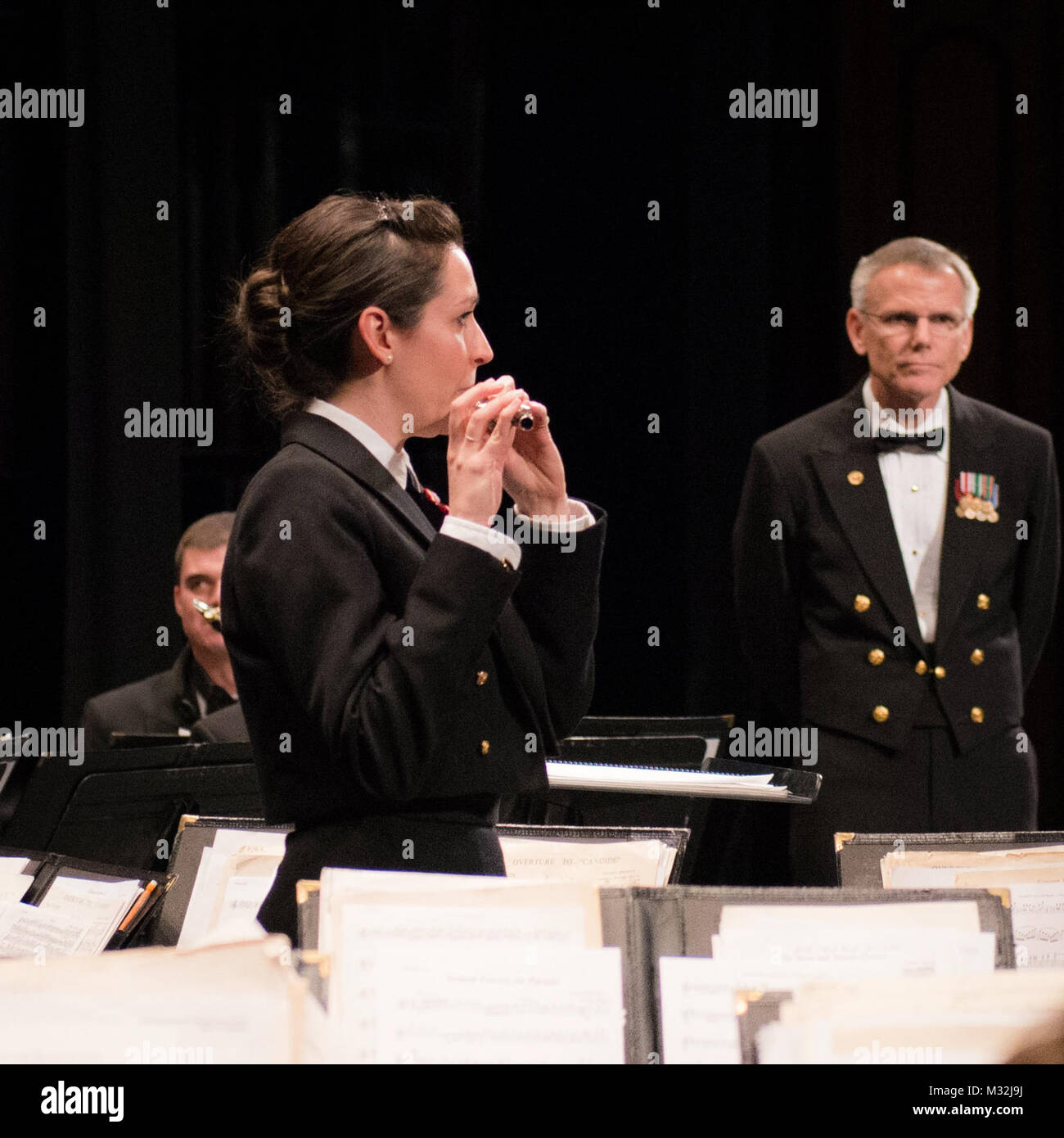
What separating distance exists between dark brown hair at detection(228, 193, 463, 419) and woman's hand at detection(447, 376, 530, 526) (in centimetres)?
13

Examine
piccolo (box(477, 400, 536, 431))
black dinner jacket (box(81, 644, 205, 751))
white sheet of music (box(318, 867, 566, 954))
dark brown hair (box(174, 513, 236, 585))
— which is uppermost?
piccolo (box(477, 400, 536, 431))

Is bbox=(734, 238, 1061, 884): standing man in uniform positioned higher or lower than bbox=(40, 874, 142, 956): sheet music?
higher

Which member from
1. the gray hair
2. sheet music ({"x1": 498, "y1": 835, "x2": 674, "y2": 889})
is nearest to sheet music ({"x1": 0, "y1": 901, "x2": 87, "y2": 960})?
sheet music ({"x1": 498, "y1": 835, "x2": 674, "y2": 889})

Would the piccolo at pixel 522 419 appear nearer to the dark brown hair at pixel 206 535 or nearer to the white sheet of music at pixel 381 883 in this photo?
the white sheet of music at pixel 381 883

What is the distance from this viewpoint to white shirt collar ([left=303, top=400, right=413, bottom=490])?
171 cm

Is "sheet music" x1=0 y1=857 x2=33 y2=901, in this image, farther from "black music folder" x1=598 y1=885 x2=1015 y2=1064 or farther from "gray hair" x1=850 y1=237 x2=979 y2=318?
"gray hair" x1=850 y1=237 x2=979 y2=318

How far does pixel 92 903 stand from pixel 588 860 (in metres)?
0.65

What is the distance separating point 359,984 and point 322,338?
747mm

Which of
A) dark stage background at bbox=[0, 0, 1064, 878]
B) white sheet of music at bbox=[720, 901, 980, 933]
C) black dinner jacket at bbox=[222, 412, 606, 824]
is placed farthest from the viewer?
dark stage background at bbox=[0, 0, 1064, 878]

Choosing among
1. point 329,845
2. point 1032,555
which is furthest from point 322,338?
point 1032,555

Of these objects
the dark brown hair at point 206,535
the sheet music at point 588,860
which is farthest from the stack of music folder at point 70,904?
the dark brown hair at point 206,535

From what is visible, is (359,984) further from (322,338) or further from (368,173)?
(368,173)

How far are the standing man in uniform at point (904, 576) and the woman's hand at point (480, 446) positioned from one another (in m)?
1.69
